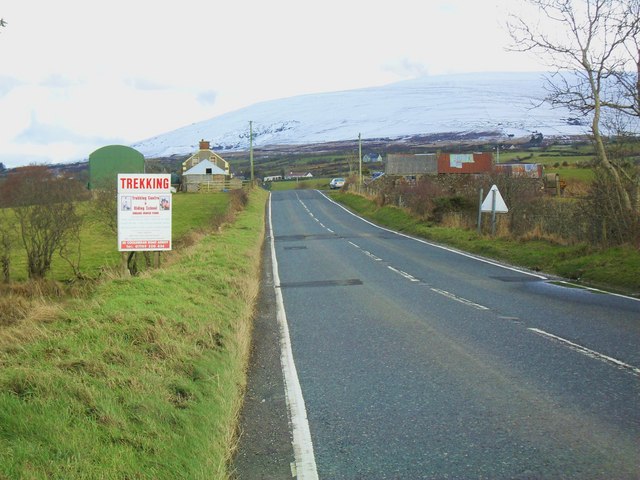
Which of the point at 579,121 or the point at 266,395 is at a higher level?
the point at 579,121

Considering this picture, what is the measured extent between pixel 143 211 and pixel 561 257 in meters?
11.2

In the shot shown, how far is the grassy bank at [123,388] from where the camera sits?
154 inches

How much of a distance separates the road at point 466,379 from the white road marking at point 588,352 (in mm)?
22

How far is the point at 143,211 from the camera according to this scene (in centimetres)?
1220

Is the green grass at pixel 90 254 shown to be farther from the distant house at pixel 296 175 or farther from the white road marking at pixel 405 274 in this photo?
the distant house at pixel 296 175

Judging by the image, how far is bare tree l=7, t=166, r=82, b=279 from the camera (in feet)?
67.3

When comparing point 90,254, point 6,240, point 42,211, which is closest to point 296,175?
point 90,254

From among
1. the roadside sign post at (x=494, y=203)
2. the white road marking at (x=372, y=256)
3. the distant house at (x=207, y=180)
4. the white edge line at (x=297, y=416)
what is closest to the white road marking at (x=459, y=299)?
the white edge line at (x=297, y=416)

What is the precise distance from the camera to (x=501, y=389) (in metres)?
6.11

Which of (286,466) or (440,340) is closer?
(286,466)

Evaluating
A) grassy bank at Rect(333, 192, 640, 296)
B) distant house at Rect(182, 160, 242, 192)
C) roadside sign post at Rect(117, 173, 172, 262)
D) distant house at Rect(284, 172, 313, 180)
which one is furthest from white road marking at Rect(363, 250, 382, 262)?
distant house at Rect(284, 172, 313, 180)

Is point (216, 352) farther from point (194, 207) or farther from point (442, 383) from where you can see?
point (194, 207)

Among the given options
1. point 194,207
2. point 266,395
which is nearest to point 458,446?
point 266,395

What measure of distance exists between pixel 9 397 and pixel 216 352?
261cm
